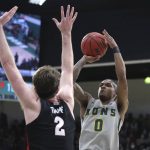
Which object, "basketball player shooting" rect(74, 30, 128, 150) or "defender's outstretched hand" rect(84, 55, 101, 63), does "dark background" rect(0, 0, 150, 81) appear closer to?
"basketball player shooting" rect(74, 30, 128, 150)

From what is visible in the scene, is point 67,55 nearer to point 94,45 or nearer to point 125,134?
point 94,45

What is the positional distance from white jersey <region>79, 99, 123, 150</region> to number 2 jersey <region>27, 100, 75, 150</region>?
2.06 metres

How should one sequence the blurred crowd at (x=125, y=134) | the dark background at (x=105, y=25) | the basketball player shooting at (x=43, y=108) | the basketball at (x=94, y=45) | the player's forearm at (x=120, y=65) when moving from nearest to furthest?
1. the basketball player shooting at (x=43, y=108)
2. the player's forearm at (x=120, y=65)
3. the basketball at (x=94, y=45)
4. the dark background at (x=105, y=25)
5. the blurred crowd at (x=125, y=134)

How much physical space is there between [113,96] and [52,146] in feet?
8.03

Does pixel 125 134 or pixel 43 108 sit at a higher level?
pixel 43 108

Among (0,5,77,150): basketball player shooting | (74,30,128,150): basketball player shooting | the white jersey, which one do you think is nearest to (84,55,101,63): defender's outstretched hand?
(74,30,128,150): basketball player shooting

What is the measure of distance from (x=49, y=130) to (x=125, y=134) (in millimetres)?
12439

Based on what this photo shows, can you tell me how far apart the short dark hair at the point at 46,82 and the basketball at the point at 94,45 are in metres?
2.13

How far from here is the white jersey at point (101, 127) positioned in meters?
4.76

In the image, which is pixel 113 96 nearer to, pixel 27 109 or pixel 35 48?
pixel 27 109

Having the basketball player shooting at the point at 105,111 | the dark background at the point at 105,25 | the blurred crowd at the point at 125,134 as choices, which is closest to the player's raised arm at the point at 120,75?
the basketball player shooting at the point at 105,111

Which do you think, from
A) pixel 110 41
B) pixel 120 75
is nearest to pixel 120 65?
pixel 120 75

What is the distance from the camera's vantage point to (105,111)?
493 cm

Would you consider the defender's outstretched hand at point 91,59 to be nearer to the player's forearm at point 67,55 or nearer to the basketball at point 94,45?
the basketball at point 94,45
